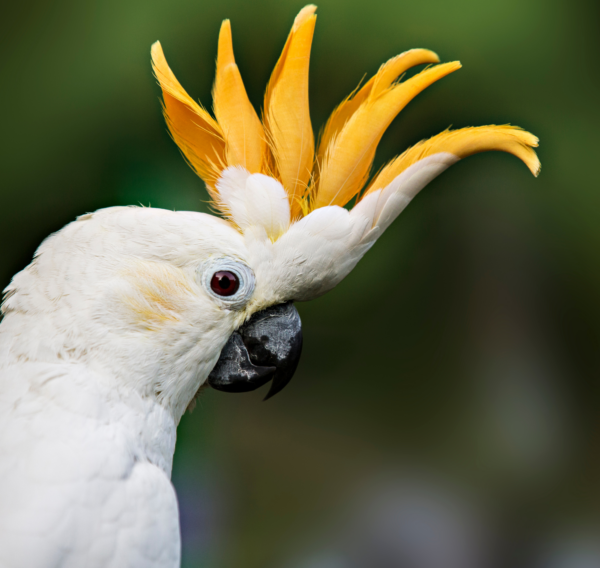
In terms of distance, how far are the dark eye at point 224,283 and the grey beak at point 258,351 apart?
9 centimetres

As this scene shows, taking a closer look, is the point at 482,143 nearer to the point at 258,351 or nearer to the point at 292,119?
the point at 292,119

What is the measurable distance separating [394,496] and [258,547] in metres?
0.67

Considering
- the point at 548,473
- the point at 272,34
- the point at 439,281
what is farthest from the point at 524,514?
the point at 272,34

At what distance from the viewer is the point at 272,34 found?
171 centimetres

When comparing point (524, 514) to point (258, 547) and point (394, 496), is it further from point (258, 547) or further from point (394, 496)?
point (258, 547)

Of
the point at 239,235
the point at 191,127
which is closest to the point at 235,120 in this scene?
the point at 191,127

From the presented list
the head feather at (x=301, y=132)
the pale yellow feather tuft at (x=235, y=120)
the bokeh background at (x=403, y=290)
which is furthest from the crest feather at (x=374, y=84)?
the bokeh background at (x=403, y=290)

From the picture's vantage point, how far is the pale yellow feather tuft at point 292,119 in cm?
87

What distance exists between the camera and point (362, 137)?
881mm

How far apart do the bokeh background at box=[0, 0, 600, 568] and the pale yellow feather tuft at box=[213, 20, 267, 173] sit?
0.80 meters

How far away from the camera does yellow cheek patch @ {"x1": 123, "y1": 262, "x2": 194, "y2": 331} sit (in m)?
0.80

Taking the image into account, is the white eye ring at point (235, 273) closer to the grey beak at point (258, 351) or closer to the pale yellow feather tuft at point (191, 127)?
the grey beak at point (258, 351)

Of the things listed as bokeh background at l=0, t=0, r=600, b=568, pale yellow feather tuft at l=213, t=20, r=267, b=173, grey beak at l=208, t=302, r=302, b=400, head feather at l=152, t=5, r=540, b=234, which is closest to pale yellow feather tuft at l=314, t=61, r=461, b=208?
head feather at l=152, t=5, r=540, b=234

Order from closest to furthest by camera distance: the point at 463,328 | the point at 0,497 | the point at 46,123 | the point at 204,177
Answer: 1. the point at 0,497
2. the point at 204,177
3. the point at 46,123
4. the point at 463,328
